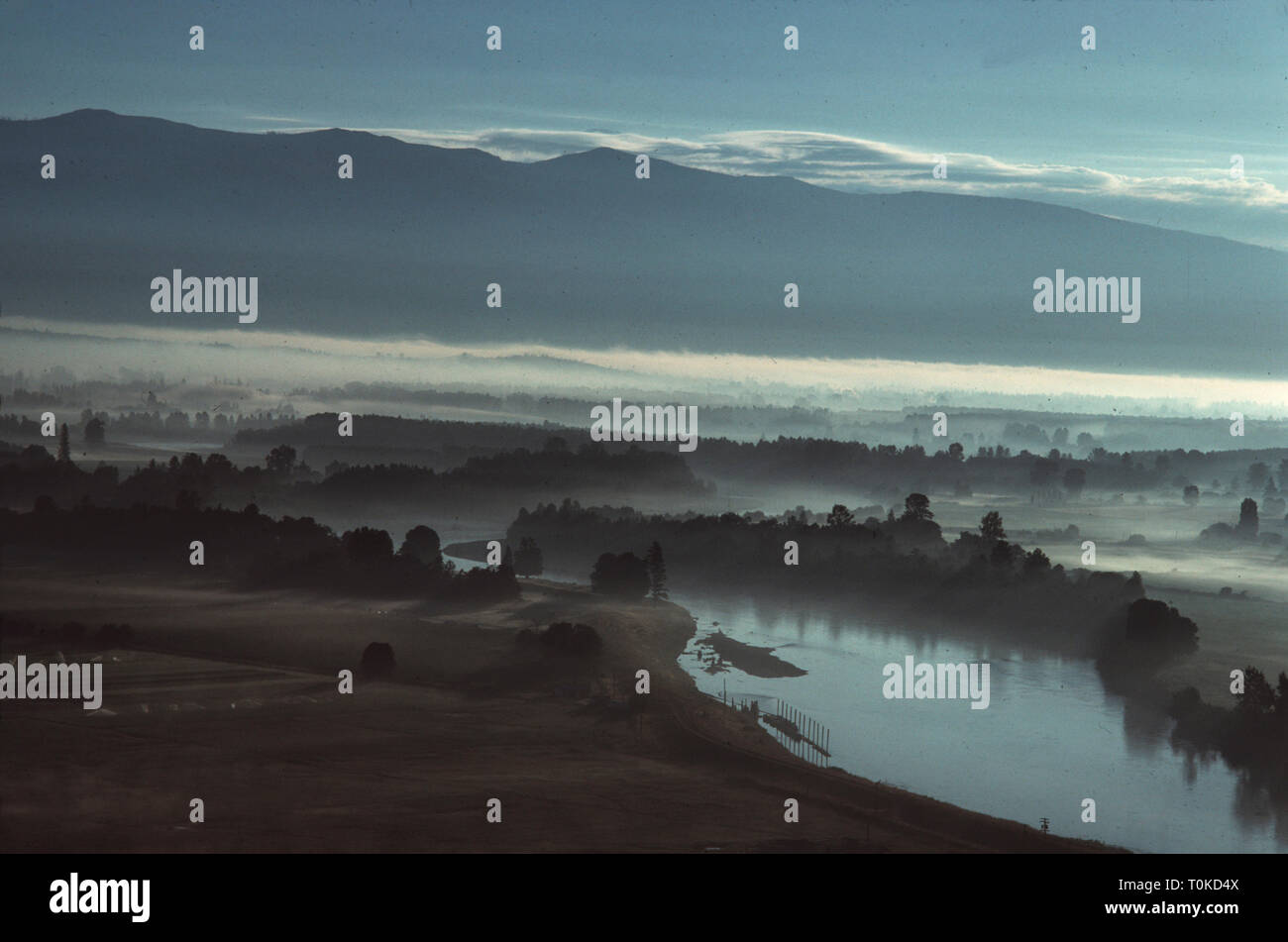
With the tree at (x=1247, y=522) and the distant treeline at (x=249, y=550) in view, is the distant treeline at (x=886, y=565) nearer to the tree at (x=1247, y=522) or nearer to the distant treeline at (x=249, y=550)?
the distant treeline at (x=249, y=550)

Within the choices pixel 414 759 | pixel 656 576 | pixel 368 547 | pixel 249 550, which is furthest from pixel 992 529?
pixel 414 759

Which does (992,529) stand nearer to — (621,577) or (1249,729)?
(621,577)

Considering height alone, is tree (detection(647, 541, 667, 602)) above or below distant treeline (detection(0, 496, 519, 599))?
below

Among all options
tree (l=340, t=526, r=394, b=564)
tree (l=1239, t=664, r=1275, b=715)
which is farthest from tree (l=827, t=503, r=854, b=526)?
tree (l=1239, t=664, r=1275, b=715)

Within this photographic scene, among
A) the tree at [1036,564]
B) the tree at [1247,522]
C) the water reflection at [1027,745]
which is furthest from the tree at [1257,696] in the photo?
the tree at [1247,522]

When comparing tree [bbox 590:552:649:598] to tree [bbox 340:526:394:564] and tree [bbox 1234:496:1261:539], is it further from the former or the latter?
tree [bbox 1234:496:1261:539]
